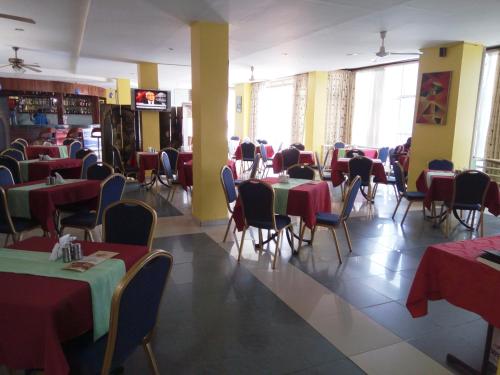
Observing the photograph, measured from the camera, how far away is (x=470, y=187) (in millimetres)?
4680

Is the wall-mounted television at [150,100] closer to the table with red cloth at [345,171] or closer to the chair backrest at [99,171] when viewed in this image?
the chair backrest at [99,171]

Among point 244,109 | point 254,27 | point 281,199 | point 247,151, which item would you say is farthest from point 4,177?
point 244,109

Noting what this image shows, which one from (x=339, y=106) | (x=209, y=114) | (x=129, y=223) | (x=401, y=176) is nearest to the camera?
(x=129, y=223)

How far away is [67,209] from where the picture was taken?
415 centimetres

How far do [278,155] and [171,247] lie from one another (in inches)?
176

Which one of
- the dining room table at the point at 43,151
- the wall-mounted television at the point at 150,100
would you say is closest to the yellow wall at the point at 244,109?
the wall-mounted television at the point at 150,100

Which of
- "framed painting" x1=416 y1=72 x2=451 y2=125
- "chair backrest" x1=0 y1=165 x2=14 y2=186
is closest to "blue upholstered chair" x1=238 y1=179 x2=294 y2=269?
"chair backrest" x1=0 y1=165 x2=14 y2=186

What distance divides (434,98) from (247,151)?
433cm

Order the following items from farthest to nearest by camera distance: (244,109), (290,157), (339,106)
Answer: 1. (244,109)
2. (339,106)
3. (290,157)

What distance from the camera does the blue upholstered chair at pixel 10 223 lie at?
331 centimetres

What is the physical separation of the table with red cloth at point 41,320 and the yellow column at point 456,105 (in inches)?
255

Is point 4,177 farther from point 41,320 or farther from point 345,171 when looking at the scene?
point 345,171

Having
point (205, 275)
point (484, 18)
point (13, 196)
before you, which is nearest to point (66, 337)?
point (205, 275)

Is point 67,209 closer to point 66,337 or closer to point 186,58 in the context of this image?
point 66,337
